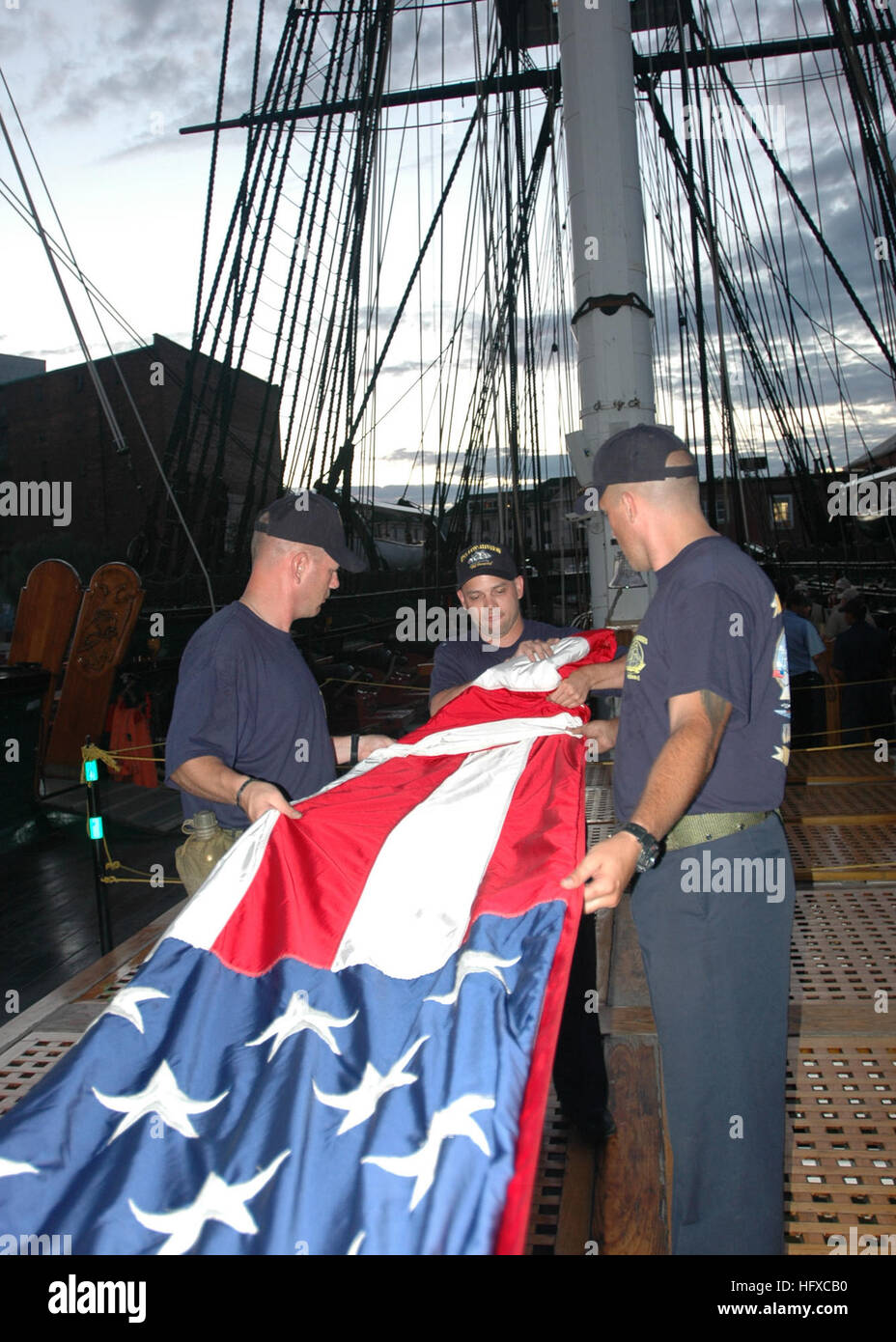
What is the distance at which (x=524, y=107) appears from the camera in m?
14.5

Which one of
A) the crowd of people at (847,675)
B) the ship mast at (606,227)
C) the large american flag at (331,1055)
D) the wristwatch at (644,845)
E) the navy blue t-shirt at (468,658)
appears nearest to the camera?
the large american flag at (331,1055)

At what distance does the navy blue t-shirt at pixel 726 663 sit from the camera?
1.83m

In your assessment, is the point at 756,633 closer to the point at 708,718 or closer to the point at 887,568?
the point at 708,718

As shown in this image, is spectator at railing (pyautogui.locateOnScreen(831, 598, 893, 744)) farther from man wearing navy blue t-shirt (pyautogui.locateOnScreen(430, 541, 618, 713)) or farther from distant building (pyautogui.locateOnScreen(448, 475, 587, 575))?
man wearing navy blue t-shirt (pyautogui.locateOnScreen(430, 541, 618, 713))

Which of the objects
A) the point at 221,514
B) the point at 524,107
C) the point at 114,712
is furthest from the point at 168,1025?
the point at 524,107

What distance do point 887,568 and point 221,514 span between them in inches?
373

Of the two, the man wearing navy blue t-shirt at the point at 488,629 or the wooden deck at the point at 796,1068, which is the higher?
the man wearing navy blue t-shirt at the point at 488,629

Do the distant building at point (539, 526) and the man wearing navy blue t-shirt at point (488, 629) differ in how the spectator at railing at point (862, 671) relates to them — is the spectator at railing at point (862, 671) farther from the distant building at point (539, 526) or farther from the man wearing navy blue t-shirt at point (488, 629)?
the man wearing navy blue t-shirt at point (488, 629)

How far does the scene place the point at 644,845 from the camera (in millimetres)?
1736

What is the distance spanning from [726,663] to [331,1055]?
1097 millimetres

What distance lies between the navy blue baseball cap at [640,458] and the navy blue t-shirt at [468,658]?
1557 millimetres

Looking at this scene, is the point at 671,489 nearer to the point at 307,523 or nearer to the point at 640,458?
the point at 640,458

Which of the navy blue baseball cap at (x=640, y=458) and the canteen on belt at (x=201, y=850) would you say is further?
the canteen on belt at (x=201, y=850)

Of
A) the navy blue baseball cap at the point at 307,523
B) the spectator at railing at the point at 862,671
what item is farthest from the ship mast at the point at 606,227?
the navy blue baseball cap at the point at 307,523
